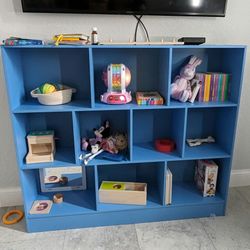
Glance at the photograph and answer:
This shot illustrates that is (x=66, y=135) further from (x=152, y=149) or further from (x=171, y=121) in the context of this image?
(x=171, y=121)

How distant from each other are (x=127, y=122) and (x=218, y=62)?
73 cm

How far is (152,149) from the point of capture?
167cm

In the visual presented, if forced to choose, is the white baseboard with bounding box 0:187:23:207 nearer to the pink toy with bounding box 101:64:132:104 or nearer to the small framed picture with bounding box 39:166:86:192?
the small framed picture with bounding box 39:166:86:192

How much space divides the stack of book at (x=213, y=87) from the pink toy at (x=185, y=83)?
0.06 meters

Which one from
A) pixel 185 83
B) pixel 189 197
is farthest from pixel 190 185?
pixel 185 83

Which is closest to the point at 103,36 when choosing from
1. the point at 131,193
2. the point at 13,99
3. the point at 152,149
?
the point at 13,99

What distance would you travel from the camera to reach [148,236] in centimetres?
155

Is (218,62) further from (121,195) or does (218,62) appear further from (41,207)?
(41,207)

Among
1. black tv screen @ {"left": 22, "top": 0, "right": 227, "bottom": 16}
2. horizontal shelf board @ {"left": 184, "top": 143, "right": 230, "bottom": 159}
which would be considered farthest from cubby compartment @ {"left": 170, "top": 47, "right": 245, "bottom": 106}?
horizontal shelf board @ {"left": 184, "top": 143, "right": 230, "bottom": 159}

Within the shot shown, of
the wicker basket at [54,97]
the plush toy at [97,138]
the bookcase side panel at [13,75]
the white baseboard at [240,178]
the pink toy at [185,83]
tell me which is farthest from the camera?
the white baseboard at [240,178]

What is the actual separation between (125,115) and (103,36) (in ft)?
1.72

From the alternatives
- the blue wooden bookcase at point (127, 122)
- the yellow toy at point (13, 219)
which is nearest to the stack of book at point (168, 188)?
the blue wooden bookcase at point (127, 122)

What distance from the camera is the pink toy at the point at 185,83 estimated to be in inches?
59.8

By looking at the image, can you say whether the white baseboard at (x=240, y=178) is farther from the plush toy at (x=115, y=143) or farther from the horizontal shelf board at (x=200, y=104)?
the plush toy at (x=115, y=143)
